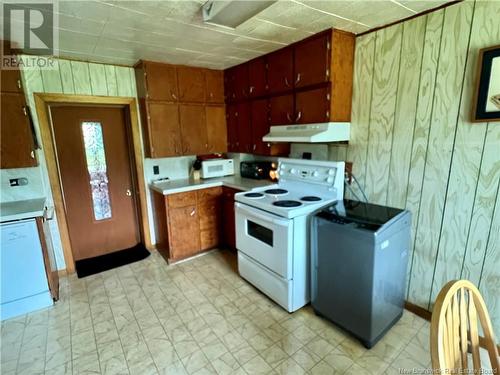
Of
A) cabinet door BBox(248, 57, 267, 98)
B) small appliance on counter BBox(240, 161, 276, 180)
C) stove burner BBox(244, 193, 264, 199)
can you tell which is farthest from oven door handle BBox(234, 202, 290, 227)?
cabinet door BBox(248, 57, 267, 98)

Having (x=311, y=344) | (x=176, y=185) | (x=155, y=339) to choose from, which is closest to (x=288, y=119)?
(x=176, y=185)

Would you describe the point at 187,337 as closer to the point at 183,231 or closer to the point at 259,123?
the point at 183,231

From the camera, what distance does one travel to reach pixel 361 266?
1836mm

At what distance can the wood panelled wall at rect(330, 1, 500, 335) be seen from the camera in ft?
5.77

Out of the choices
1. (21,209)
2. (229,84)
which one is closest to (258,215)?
(229,84)

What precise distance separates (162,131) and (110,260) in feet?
5.74

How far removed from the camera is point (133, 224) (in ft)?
11.9

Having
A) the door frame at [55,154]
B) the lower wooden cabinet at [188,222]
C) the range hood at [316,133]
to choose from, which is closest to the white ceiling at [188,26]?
the door frame at [55,154]

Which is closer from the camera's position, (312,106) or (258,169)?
(312,106)

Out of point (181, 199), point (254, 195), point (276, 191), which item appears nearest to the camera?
point (254, 195)

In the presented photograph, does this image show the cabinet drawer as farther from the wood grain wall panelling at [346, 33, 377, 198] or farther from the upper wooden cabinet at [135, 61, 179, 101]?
the wood grain wall panelling at [346, 33, 377, 198]

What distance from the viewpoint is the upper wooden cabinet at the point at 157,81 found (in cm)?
299

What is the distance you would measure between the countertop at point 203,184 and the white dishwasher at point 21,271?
1237mm

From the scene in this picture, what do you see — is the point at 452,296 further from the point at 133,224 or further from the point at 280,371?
the point at 133,224
